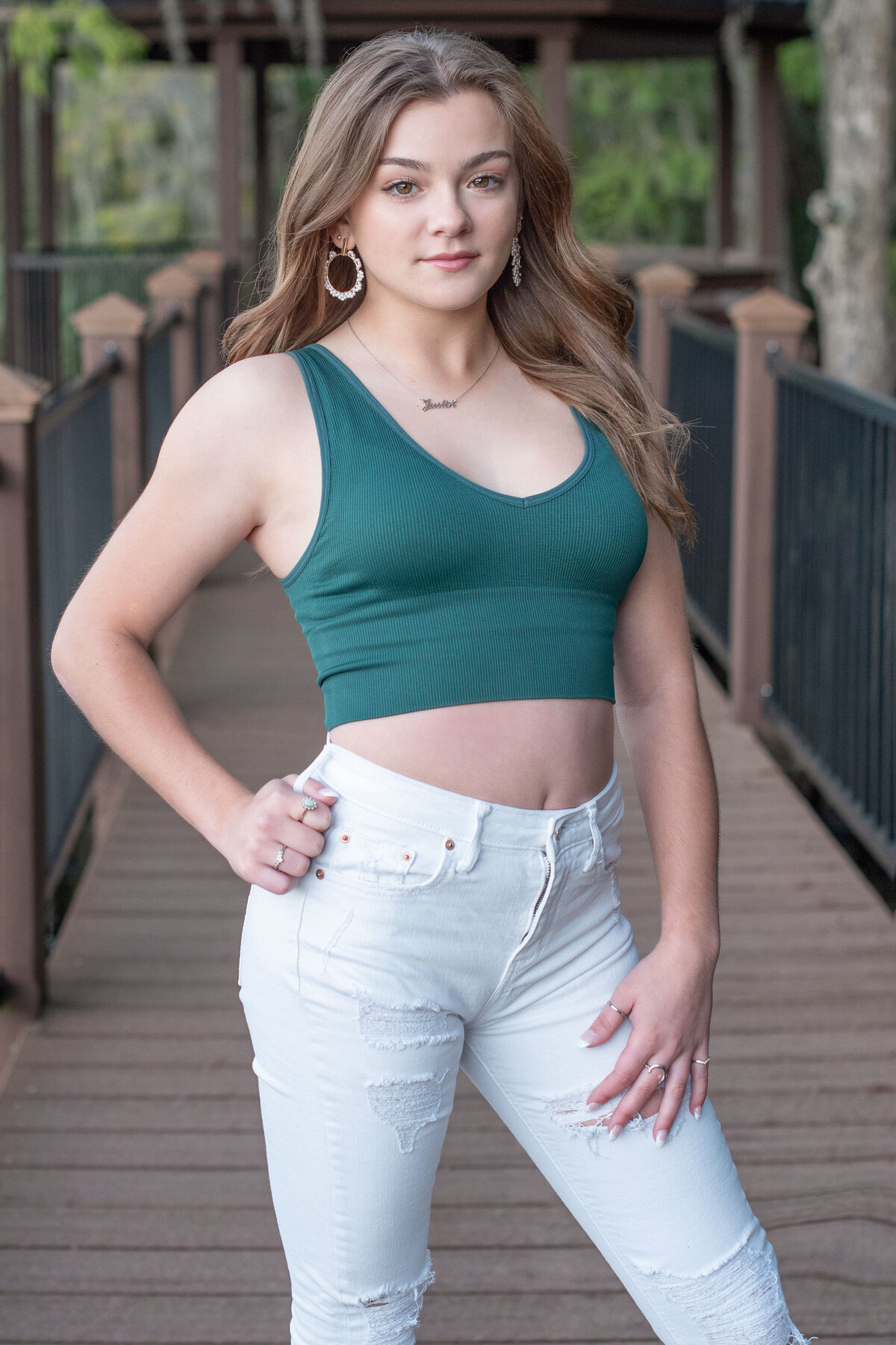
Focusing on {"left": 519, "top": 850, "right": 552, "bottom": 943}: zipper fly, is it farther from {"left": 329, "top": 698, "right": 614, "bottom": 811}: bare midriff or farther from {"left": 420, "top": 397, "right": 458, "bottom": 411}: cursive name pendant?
{"left": 420, "top": 397, "right": 458, "bottom": 411}: cursive name pendant

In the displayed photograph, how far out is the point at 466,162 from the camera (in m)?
1.67

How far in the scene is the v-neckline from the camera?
1630 mm

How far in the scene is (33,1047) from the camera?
11.5 ft

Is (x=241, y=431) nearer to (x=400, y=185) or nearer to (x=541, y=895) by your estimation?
(x=400, y=185)

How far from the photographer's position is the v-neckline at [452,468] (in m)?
1.63

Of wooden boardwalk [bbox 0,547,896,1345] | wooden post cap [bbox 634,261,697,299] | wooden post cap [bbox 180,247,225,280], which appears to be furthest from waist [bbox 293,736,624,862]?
wooden post cap [bbox 180,247,225,280]

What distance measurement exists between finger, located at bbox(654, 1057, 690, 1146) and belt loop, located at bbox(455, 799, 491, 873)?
0.33 m

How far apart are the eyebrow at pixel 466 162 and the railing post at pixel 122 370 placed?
4.14 m

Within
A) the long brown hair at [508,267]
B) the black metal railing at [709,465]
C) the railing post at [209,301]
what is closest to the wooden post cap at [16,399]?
the long brown hair at [508,267]

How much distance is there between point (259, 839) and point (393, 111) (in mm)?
773

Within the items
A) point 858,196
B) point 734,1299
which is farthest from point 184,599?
point 858,196

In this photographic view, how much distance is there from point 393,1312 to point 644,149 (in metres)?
25.3

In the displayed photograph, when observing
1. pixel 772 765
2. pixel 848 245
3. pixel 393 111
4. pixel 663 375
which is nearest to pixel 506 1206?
pixel 393 111

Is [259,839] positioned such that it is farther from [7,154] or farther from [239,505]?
[7,154]
